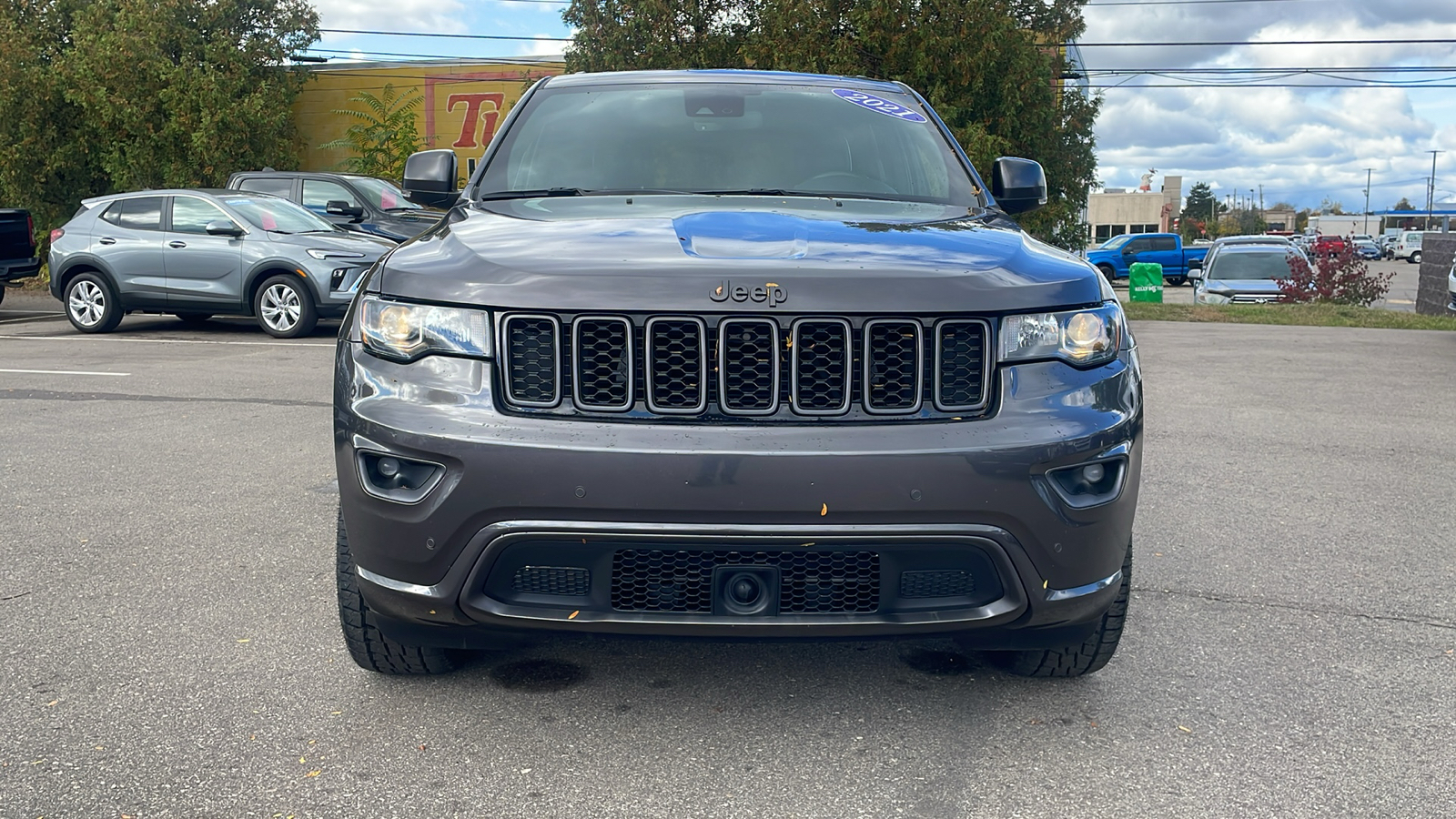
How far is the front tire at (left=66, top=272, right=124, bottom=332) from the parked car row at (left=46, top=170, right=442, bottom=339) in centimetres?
1

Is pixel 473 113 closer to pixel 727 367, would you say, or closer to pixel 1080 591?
pixel 727 367

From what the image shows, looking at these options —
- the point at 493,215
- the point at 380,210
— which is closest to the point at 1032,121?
the point at 380,210

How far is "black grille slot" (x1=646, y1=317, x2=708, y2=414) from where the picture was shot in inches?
108

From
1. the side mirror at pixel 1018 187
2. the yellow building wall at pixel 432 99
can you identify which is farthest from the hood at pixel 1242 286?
the side mirror at pixel 1018 187

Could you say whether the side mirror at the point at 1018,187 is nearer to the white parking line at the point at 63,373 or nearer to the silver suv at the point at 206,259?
the white parking line at the point at 63,373

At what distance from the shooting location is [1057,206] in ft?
65.6

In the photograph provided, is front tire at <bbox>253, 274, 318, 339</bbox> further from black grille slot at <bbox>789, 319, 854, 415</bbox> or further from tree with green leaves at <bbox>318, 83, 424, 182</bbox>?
tree with green leaves at <bbox>318, 83, 424, 182</bbox>

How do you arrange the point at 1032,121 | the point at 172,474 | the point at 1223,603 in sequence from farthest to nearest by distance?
the point at 1032,121 → the point at 172,474 → the point at 1223,603

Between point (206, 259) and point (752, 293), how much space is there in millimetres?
12137

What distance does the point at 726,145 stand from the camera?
13.9ft

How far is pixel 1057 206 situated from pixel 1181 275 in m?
22.9

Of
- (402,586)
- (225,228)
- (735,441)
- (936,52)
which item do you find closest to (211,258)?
(225,228)

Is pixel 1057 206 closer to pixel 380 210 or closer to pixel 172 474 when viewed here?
pixel 380 210

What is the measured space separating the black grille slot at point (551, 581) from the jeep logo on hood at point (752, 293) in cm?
67
